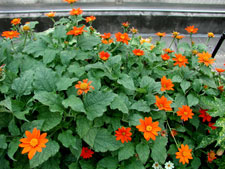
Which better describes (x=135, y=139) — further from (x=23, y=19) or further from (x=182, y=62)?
(x=23, y=19)

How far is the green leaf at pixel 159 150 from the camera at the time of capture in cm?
127

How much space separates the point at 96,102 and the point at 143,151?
0.49m

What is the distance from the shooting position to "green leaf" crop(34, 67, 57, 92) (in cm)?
129

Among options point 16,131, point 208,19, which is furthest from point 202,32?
point 16,131

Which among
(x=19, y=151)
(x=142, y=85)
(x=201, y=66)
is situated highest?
(x=201, y=66)

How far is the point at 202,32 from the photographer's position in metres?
3.59

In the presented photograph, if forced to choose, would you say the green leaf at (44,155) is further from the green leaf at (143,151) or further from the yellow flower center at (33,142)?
the green leaf at (143,151)

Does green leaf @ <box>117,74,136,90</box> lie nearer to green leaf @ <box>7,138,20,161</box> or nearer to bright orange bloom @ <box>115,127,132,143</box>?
bright orange bloom @ <box>115,127,132,143</box>

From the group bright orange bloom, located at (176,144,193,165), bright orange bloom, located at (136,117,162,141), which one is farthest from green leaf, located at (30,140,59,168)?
bright orange bloom, located at (176,144,193,165)

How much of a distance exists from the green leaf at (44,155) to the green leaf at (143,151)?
22.4 inches

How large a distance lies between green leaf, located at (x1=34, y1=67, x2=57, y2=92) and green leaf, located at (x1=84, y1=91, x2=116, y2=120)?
283 millimetres

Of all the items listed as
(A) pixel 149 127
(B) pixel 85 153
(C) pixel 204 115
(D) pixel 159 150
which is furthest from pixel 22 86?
(C) pixel 204 115

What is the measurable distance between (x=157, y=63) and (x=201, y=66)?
1.32 feet

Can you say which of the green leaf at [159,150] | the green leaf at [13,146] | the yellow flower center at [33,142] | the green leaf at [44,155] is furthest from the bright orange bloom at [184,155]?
the green leaf at [13,146]
